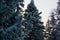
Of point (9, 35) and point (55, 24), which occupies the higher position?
point (9, 35)

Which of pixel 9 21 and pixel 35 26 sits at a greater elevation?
pixel 9 21

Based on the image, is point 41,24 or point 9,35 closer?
point 9,35

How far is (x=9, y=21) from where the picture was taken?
42.2 ft

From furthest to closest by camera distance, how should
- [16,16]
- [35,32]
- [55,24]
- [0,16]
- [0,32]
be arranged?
[55,24], [35,32], [16,16], [0,16], [0,32]

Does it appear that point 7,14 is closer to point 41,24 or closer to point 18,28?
point 18,28

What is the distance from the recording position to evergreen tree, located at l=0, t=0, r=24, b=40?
11.2 meters

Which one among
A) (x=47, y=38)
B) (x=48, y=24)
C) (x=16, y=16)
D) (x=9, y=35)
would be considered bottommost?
(x=47, y=38)

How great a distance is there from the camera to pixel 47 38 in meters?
32.3

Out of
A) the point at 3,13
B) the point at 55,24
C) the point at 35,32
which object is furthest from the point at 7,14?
the point at 55,24

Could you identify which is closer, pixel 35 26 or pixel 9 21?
pixel 9 21

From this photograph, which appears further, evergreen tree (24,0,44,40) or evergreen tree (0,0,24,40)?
evergreen tree (24,0,44,40)

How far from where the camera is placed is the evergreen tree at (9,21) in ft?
36.9

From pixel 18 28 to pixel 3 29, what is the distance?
3.33 feet

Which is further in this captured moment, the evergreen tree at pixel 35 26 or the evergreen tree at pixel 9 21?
the evergreen tree at pixel 35 26
